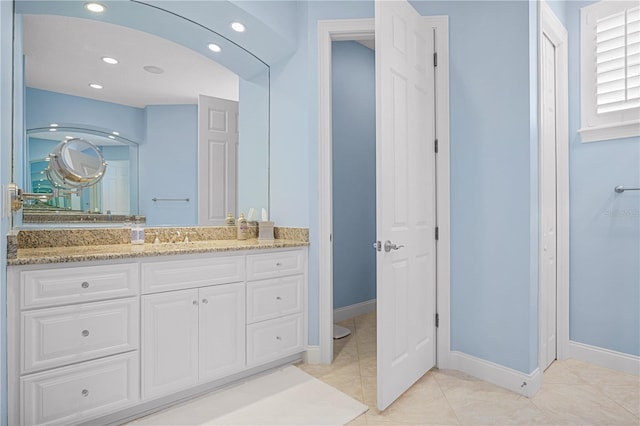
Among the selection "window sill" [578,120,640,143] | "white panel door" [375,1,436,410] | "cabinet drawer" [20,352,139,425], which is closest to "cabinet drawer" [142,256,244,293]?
"cabinet drawer" [20,352,139,425]

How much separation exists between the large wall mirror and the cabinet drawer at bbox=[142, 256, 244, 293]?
1.84 feet

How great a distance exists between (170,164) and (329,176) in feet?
3.58

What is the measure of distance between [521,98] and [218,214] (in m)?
2.13

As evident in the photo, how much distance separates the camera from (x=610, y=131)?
2342 mm

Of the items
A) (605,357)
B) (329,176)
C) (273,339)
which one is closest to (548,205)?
(605,357)

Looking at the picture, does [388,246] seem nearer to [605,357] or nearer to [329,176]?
[329,176]

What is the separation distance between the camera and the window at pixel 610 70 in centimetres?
227

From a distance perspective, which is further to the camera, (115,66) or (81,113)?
(115,66)

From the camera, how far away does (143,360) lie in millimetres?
1760

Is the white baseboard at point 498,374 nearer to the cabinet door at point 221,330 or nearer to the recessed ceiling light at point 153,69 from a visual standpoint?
the cabinet door at point 221,330

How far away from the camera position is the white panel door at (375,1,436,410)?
1.82 metres

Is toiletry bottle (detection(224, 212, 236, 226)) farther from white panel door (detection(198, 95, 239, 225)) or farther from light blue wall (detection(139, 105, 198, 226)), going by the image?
light blue wall (detection(139, 105, 198, 226))

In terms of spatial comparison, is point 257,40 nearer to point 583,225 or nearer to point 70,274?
point 70,274

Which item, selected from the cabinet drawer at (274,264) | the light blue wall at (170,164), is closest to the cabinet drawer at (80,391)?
the cabinet drawer at (274,264)
